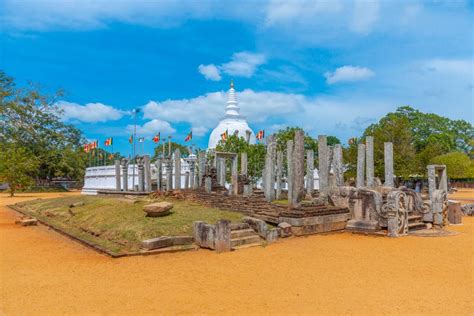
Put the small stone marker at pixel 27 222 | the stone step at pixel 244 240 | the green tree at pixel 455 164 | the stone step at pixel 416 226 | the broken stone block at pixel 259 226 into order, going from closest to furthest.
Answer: the stone step at pixel 244 240 < the broken stone block at pixel 259 226 < the stone step at pixel 416 226 < the small stone marker at pixel 27 222 < the green tree at pixel 455 164

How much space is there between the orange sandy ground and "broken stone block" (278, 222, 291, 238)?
1086mm

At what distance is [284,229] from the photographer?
11.8 meters

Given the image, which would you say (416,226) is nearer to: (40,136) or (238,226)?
(238,226)

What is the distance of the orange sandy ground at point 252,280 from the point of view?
5.53 metres

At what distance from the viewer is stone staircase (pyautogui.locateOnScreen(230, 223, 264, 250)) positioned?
33.3ft

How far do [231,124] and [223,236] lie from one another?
3915 cm

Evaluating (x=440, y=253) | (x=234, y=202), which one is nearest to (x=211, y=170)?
(x=234, y=202)

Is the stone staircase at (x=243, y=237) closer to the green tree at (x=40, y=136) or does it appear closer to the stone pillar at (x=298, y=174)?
the stone pillar at (x=298, y=174)

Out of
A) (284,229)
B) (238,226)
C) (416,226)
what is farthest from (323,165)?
(238,226)

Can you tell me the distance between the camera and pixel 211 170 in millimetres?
24141

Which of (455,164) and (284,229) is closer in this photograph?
(284,229)

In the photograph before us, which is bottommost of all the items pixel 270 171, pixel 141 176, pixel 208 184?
pixel 208 184

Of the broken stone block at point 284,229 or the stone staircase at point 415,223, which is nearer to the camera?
the broken stone block at point 284,229

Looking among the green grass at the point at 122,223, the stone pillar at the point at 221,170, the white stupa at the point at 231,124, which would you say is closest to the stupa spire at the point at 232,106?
the white stupa at the point at 231,124
